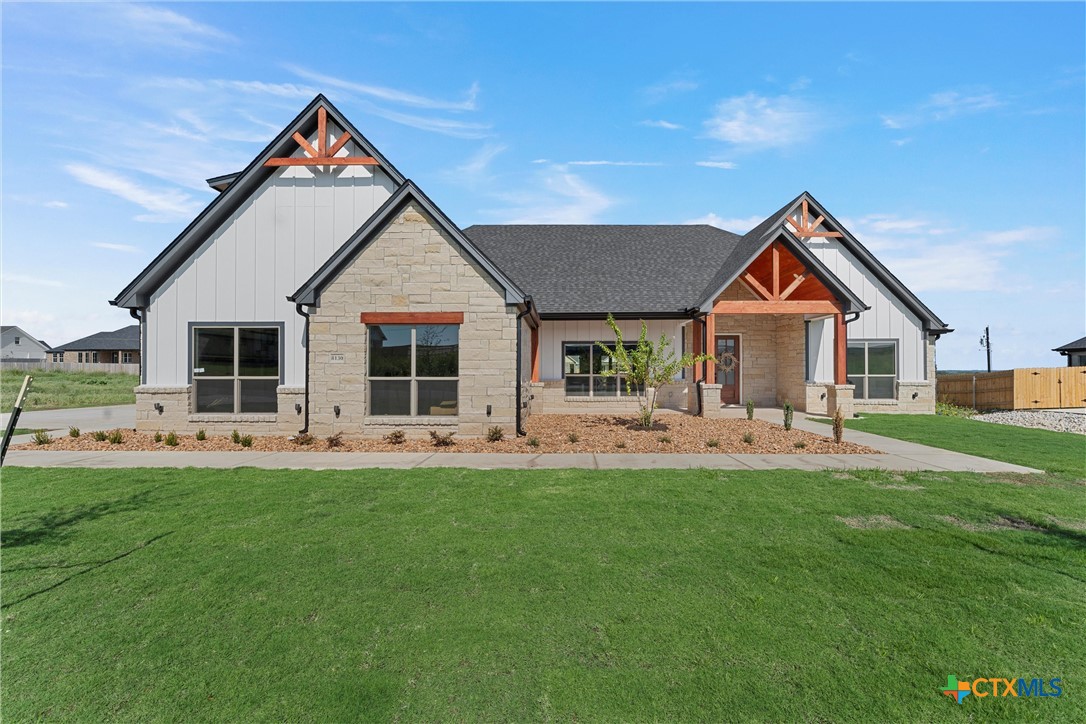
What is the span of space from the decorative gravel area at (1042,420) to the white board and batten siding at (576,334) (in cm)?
1185

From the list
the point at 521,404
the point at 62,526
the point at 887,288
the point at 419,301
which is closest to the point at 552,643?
the point at 62,526

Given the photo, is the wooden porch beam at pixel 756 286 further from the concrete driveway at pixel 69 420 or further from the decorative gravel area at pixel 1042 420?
the concrete driveway at pixel 69 420

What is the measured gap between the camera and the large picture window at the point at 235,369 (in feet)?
44.5

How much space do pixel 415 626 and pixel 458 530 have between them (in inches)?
79.2

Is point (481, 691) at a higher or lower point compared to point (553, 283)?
lower

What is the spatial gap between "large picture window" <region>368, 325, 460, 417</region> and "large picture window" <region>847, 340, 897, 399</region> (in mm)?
16175

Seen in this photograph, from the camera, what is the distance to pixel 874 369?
788 inches

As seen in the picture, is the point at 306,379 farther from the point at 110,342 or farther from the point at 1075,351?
the point at 110,342

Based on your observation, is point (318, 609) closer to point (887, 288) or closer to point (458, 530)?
point (458, 530)

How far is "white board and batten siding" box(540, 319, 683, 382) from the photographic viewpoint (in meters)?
19.0

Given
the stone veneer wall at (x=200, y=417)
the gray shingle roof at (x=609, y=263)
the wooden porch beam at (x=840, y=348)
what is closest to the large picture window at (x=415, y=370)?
the stone veneer wall at (x=200, y=417)

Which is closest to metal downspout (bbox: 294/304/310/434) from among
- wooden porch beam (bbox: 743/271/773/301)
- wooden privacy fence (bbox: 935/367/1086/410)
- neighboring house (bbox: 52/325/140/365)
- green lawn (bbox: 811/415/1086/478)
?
green lawn (bbox: 811/415/1086/478)

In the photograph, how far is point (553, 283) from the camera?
66.3ft

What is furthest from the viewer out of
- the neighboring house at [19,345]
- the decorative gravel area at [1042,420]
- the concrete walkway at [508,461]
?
the neighboring house at [19,345]
